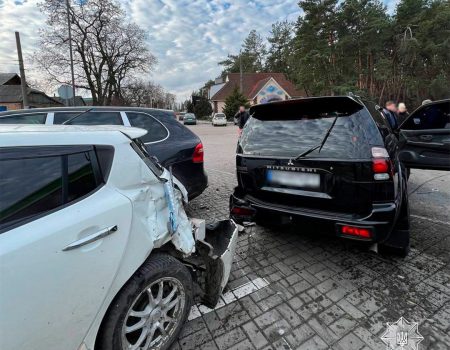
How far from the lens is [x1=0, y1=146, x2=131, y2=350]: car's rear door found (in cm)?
122

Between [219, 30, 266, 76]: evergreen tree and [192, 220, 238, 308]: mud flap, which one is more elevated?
[219, 30, 266, 76]: evergreen tree

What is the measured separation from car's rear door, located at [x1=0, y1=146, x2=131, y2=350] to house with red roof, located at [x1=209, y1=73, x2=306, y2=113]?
42.6 metres

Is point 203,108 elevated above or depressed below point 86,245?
above

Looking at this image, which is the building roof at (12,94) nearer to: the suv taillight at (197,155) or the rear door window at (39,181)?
the suv taillight at (197,155)

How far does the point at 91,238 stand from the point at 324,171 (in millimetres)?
1952

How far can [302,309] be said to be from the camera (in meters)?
2.33

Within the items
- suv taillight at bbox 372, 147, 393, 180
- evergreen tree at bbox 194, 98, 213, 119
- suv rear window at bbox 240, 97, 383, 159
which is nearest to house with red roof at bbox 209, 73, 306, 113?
evergreen tree at bbox 194, 98, 213, 119

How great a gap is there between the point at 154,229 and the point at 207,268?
671mm

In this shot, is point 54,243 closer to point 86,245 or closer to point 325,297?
point 86,245

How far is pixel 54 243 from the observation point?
1.31m

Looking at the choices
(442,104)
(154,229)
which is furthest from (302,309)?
(442,104)

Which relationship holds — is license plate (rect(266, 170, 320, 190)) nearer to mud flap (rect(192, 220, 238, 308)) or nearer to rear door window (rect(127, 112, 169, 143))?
mud flap (rect(192, 220, 238, 308))

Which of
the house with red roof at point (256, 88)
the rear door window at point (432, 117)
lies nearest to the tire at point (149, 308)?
the rear door window at point (432, 117)

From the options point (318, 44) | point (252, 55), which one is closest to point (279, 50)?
point (252, 55)
